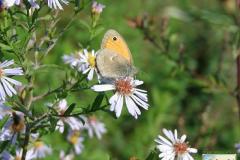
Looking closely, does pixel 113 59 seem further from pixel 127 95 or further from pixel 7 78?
pixel 7 78

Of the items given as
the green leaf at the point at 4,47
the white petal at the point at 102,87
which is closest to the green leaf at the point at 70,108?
the white petal at the point at 102,87

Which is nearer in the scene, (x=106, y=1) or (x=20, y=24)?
(x=20, y=24)

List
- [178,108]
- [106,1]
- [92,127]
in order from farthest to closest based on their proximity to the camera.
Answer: [106,1], [178,108], [92,127]

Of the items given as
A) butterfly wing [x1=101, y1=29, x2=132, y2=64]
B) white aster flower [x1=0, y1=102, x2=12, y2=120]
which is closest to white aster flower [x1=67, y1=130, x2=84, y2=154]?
white aster flower [x1=0, y1=102, x2=12, y2=120]

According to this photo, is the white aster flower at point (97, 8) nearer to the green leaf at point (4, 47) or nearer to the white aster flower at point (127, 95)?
the white aster flower at point (127, 95)

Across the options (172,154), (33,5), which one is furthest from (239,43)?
(33,5)

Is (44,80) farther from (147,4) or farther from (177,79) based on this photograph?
(147,4)

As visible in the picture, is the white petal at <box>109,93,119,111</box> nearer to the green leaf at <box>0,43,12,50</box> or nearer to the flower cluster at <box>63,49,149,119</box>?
the flower cluster at <box>63,49,149,119</box>
